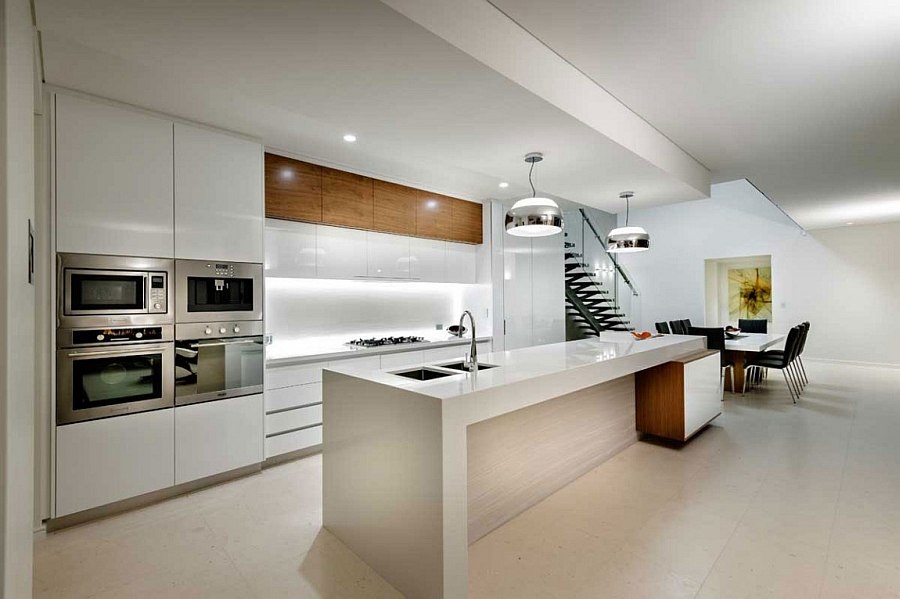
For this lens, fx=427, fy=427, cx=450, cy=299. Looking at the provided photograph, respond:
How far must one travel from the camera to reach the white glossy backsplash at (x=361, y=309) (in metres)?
4.01

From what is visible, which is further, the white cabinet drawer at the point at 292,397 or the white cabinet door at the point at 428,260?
the white cabinet door at the point at 428,260

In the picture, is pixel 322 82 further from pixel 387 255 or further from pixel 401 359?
pixel 401 359

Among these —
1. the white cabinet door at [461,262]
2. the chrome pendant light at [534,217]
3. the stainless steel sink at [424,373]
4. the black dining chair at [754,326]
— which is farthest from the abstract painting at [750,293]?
the stainless steel sink at [424,373]

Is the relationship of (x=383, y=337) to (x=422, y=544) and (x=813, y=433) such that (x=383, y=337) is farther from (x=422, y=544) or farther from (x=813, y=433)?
(x=813, y=433)

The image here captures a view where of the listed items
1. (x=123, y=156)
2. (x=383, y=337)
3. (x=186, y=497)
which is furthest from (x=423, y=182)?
(x=186, y=497)

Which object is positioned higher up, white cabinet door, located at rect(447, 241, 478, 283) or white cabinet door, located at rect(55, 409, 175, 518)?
white cabinet door, located at rect(447, 241, 478, 283)

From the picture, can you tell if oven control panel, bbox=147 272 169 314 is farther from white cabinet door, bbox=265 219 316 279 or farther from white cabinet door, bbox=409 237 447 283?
white cabinet door, bbox=409 237 447 283

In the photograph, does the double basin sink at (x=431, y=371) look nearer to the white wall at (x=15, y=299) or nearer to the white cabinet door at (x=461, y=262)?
the white wall at (x=15, y=299)

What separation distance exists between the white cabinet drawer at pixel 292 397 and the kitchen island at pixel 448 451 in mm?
1140

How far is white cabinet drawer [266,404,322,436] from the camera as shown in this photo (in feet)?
11.1

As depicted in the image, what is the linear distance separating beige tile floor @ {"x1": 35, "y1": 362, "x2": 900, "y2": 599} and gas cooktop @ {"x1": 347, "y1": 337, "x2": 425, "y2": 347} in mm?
1228

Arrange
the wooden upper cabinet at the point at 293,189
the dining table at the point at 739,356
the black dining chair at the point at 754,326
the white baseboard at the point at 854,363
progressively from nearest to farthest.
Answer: the wooden upper cabinet at the point at 293,189
the dining table at the point at 739,356
the white baseboard at the point at 854,363
the black dining chair at the point at 754,326

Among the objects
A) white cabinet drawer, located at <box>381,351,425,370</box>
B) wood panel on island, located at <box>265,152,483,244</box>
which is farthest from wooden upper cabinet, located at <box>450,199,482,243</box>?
white cabinet drawer, located at <box>381,351,425,370</box>

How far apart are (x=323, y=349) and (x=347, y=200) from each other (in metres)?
1.45
